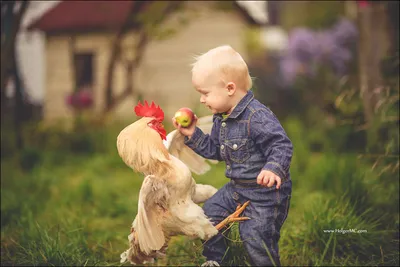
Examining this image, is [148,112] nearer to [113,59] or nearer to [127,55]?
[113,59]

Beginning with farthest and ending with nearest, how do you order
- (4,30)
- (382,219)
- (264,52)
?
(264,52) < (4,30) < (382,219)

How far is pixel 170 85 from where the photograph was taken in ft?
25.7

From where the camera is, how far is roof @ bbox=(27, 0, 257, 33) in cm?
395

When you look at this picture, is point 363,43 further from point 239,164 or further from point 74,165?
point 74,165

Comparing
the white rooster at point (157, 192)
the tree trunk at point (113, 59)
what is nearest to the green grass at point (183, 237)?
the white rooster at point (157, 192)

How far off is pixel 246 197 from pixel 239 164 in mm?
143

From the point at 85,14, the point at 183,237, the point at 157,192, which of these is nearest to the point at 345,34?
the point at 85,14

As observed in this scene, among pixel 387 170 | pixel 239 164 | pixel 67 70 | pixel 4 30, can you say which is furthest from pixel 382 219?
pixel 67 70

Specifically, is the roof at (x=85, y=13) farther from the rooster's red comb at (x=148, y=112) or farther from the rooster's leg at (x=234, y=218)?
the rooster's leg at (x=234, y=218)

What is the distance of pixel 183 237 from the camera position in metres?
2.83

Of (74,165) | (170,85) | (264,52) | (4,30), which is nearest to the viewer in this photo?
(4,30)

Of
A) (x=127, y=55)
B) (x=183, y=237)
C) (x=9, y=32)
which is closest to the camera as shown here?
(x=183, y=237)

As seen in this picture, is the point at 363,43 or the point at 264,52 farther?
the point at 264,52

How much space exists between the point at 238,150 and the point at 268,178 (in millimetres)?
239
